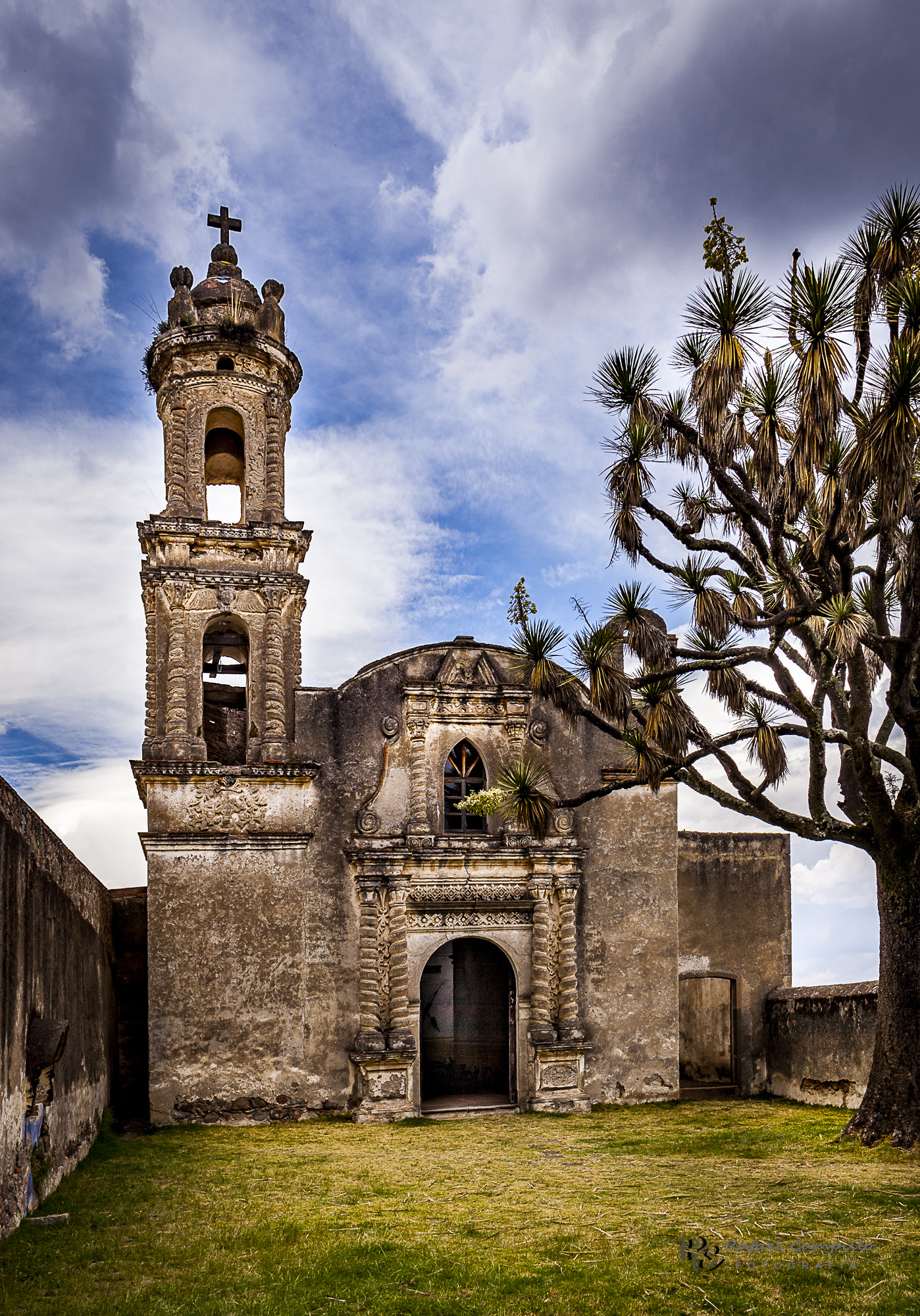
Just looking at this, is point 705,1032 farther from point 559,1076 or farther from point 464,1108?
point 464,1108

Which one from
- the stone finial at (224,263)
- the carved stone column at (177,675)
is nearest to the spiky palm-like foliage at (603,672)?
the carved stone column at (177,675)

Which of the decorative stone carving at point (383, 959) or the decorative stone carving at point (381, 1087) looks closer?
the decorative stone carving at point (381, 1087)

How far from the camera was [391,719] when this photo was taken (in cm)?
1605

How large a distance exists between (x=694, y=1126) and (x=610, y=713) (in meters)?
5.77

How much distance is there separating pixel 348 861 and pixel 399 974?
174cm

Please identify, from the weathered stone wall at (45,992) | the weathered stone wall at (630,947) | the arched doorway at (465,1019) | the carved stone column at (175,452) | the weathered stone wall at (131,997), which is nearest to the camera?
the weathered stone wall at (45,992)

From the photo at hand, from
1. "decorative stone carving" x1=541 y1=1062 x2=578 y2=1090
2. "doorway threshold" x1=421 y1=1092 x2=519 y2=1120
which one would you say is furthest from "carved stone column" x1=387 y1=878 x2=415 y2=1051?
"decorative stone carving" x1=541 y1=1062 x2=578 y2=1090

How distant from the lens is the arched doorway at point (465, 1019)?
733 inches

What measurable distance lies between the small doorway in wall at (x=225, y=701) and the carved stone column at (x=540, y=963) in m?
5.31

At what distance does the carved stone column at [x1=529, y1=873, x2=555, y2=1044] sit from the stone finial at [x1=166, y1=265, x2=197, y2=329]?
10246mm

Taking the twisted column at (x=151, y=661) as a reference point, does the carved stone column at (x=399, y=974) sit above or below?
below

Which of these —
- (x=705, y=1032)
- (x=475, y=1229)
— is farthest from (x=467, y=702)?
(x=475, y=1229)

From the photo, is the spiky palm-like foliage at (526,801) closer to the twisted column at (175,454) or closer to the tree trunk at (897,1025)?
the tree trunk at (897,1025)

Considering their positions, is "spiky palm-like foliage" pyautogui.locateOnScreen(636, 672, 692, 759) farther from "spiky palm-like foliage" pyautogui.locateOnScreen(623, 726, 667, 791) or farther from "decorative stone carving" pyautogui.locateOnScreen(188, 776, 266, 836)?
"decorative stone carving" pyautogui.locateOnScreen(188, 776, 266, 836)
